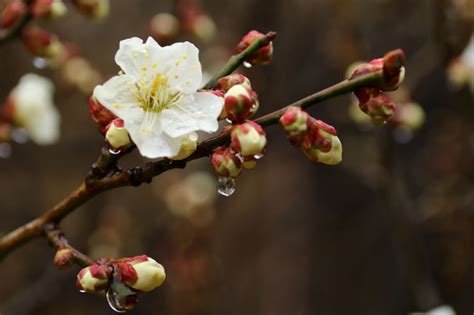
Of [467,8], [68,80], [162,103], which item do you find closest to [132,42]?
[162,103]

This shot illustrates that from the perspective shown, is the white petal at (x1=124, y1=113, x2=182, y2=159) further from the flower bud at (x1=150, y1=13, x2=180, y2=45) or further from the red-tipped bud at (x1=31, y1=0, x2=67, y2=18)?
the flower bud at (x1=150, y1=13, x2=180, y2=45)

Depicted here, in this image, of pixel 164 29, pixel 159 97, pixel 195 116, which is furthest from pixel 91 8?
pixel 195 116

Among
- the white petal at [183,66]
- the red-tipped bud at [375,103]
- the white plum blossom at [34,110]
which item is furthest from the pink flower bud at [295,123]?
the white plum blossom at [34,110]

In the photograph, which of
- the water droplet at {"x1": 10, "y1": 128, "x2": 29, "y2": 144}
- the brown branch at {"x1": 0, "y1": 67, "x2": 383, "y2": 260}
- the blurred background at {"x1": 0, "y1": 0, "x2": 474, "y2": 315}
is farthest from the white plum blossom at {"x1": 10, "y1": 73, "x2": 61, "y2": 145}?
the brown branch at {"x1": 0, "y1": 67, "x2": 383, "y2": 260}

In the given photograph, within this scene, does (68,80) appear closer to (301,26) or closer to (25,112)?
(25,112)

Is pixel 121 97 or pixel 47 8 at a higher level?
pixel 47 8

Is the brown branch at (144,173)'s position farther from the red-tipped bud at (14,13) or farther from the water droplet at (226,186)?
the red-tipped bud at (14,13)

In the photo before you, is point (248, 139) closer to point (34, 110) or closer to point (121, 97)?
point (121, 97)
